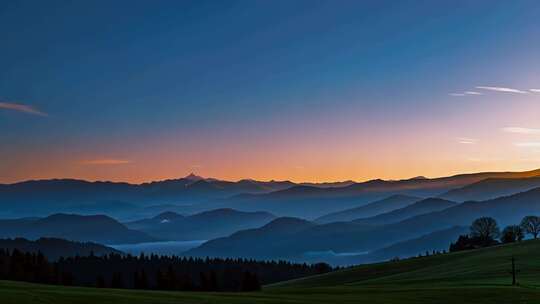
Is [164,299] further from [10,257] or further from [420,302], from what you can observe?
[10,257]

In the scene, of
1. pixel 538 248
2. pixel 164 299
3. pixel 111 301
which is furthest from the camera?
pixel 538 248

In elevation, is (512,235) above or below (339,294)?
above

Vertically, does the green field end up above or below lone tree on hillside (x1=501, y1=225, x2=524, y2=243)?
below

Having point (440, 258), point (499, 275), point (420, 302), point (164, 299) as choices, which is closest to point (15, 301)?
point (164, 299)

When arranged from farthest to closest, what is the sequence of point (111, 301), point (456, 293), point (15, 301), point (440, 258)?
point (440, 258)
point (456, 293)
point (111, 301)
point (15, 301)

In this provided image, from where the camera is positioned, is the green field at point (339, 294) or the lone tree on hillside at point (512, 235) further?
the lone tree on hillside at point (512, 235)

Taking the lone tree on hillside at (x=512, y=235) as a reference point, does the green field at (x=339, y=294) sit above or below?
below

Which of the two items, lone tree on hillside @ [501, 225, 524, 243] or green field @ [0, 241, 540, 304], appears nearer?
green field @ [0, 241, 540, 304]

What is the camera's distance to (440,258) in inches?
5876

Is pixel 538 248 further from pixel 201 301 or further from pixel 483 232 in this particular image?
pixel 201 301

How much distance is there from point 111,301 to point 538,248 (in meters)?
104

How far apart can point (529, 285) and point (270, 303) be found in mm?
32887

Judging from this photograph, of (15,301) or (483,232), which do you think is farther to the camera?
(483,232)

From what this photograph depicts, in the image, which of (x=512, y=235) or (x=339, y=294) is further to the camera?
(x=512, y=235)
